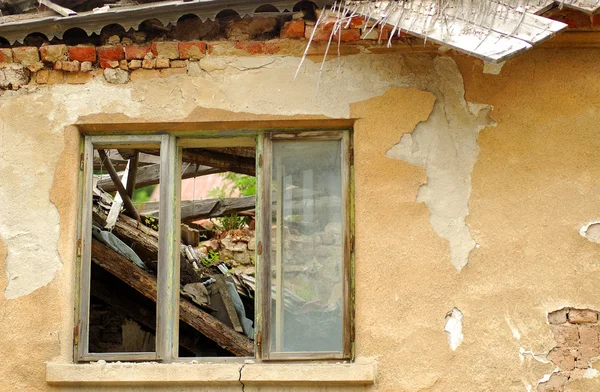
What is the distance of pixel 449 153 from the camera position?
15.0 ft

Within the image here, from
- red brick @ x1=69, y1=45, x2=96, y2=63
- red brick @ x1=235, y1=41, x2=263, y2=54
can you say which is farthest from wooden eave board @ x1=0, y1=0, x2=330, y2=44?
red brick @ x1=235, y1=41, x2=263, y2=54

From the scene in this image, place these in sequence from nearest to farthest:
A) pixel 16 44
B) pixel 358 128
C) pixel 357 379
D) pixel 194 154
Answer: pixel 357 379 < pixel 358 128 < pixel 16 44 < pixel 194 154

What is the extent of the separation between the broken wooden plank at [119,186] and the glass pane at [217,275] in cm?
55

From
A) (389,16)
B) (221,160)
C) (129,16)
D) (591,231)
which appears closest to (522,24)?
(389,16)

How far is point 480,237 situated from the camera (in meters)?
4.48

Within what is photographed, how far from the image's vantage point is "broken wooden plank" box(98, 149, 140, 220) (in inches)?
238

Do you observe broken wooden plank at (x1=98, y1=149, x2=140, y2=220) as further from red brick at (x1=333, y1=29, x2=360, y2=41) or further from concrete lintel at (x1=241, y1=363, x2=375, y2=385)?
concrete lintel at (x1=241, y1=363, x2=375, y2=385)

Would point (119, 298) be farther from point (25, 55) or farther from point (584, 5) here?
point (584, 5)

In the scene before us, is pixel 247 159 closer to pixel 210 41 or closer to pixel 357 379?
pixel 210 41

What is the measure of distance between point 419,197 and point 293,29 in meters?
1.15

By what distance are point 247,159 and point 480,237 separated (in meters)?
2.87

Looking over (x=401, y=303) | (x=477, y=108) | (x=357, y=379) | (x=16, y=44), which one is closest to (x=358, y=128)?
(x=477, y=108)

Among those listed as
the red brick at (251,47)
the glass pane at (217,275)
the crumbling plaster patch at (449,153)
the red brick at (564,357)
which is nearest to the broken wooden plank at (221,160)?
the glass pane at (217,275)

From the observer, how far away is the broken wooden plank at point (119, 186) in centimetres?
605
